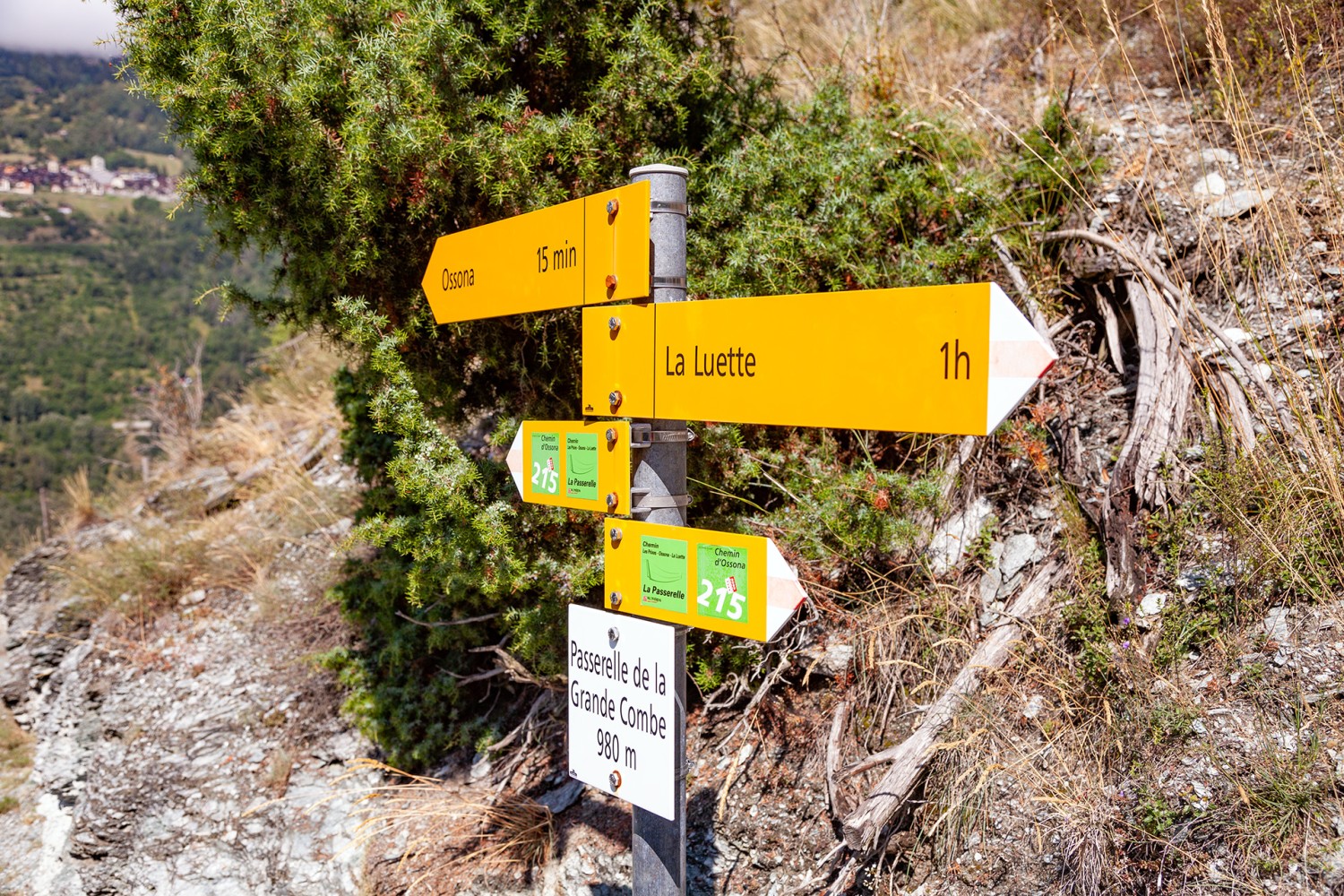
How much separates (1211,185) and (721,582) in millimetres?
3348

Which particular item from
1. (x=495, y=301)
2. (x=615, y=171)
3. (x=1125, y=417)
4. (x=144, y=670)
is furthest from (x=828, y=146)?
(x=144, y=670)

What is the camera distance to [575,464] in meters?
2.23

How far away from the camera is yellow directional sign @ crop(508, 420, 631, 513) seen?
2.09m

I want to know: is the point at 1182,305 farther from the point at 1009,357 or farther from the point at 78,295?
the point at 78,295

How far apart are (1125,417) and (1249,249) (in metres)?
0.77

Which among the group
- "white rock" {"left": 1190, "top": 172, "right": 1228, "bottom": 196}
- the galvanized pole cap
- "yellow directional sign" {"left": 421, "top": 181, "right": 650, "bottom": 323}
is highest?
"white rock" {"left": 1190, "top": 172, "right": 1228, "bottom": 196}

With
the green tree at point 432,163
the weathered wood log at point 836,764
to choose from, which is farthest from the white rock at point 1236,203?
the weathered wood log at point 836,764

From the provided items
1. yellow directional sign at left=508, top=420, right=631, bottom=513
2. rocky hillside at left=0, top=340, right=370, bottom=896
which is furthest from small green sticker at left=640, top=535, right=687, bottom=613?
rocky hillside at left=0, top=340, right=370, bottom=896

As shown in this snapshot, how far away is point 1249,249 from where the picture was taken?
3.30 m

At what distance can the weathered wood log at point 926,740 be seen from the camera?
255cm

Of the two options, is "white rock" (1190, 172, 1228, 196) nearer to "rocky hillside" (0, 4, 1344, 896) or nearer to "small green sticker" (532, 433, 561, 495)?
"rocky hillside" (0, 4, 1344, 896)

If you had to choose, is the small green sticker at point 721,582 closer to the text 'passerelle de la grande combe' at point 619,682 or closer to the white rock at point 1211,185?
the text 'passerelle de la grande combe' at point 619,682

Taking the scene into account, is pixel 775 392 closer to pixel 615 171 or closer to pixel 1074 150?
pixel 615 171

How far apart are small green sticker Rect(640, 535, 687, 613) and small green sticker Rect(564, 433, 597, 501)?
0.22 metres
